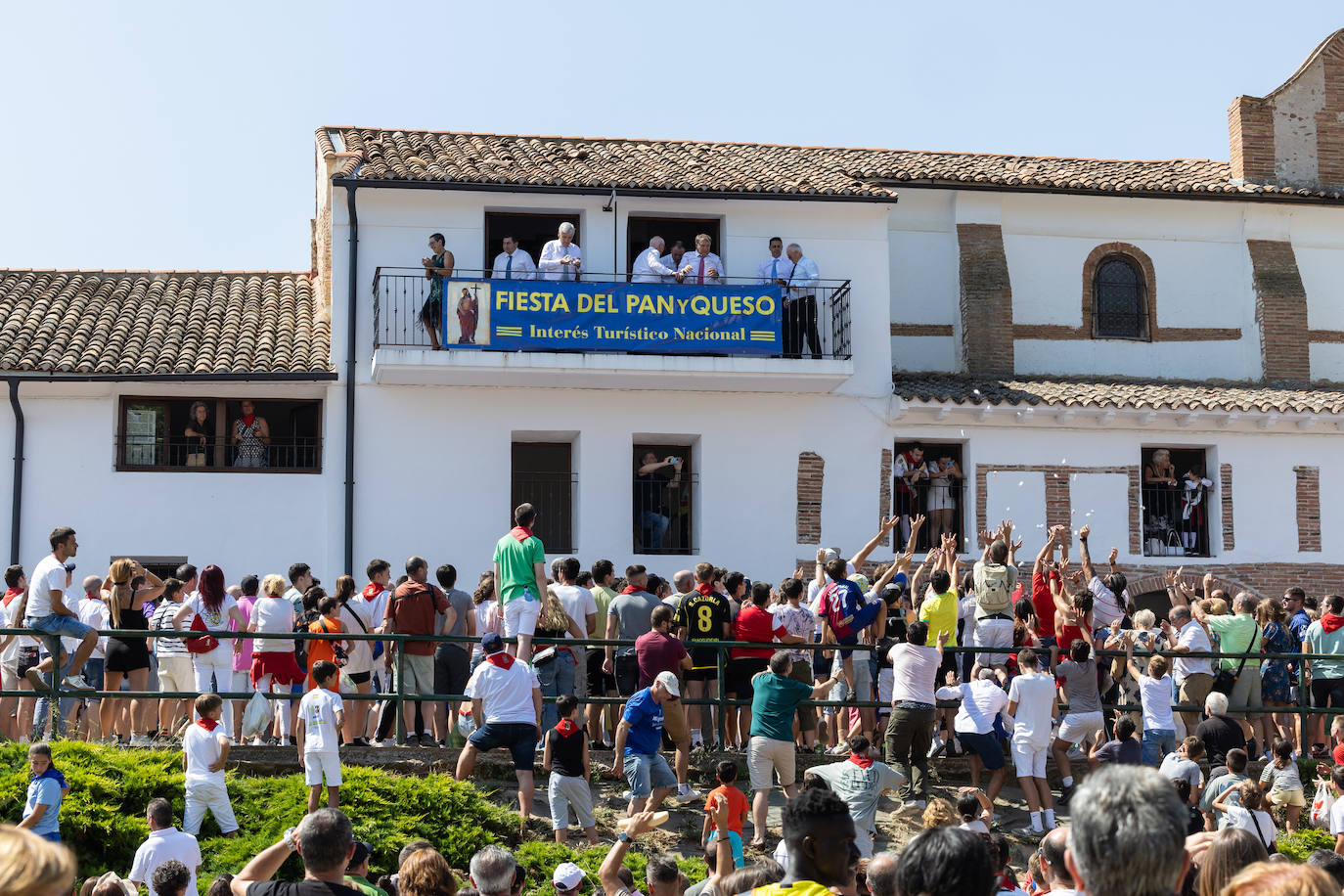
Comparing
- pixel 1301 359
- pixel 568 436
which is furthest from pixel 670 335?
pixel 1301 359

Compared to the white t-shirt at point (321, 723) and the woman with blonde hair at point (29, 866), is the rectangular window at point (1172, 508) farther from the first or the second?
the woman with blonde hair at point (29, 866)

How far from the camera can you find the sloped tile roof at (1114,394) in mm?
21906

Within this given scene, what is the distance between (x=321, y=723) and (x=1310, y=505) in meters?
16.0

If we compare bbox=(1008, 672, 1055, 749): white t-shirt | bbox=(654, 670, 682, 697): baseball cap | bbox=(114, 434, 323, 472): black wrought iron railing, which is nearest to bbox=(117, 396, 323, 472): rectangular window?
bbox=(114, 434, 323, 472): black wrought iron railing

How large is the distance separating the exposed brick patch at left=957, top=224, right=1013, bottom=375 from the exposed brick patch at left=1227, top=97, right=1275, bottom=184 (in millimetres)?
4539

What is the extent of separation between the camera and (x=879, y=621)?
49.4 ft

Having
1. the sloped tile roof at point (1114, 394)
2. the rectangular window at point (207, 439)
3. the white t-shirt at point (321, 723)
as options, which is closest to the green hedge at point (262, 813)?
the white t-shirt at point (321, 723)

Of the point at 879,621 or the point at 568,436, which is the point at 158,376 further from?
the point at 879,621

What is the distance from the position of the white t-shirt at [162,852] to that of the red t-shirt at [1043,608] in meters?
8.84

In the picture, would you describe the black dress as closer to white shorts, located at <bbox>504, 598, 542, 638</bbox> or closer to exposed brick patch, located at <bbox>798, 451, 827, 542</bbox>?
white shorts, located at <bbox>504, 598, 542, 638</bbox>

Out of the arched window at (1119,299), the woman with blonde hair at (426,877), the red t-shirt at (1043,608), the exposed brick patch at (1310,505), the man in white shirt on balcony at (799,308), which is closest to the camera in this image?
the woman with blonde hair at (426,877)

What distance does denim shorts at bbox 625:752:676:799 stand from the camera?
1311cm

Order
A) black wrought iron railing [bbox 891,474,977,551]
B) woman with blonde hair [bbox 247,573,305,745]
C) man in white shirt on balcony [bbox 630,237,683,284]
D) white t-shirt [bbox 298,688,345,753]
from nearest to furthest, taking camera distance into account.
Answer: white t-shirt [bbox 298,688,345,753] → woman with blonde hair [bbox 247,573,305,745] → man in white shirt on balcony [bbox 630,237,683,284] → black wrought iron railing [bbox 891,474,977,551]

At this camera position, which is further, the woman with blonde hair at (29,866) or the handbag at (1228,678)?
the handbag at (1228,678)
